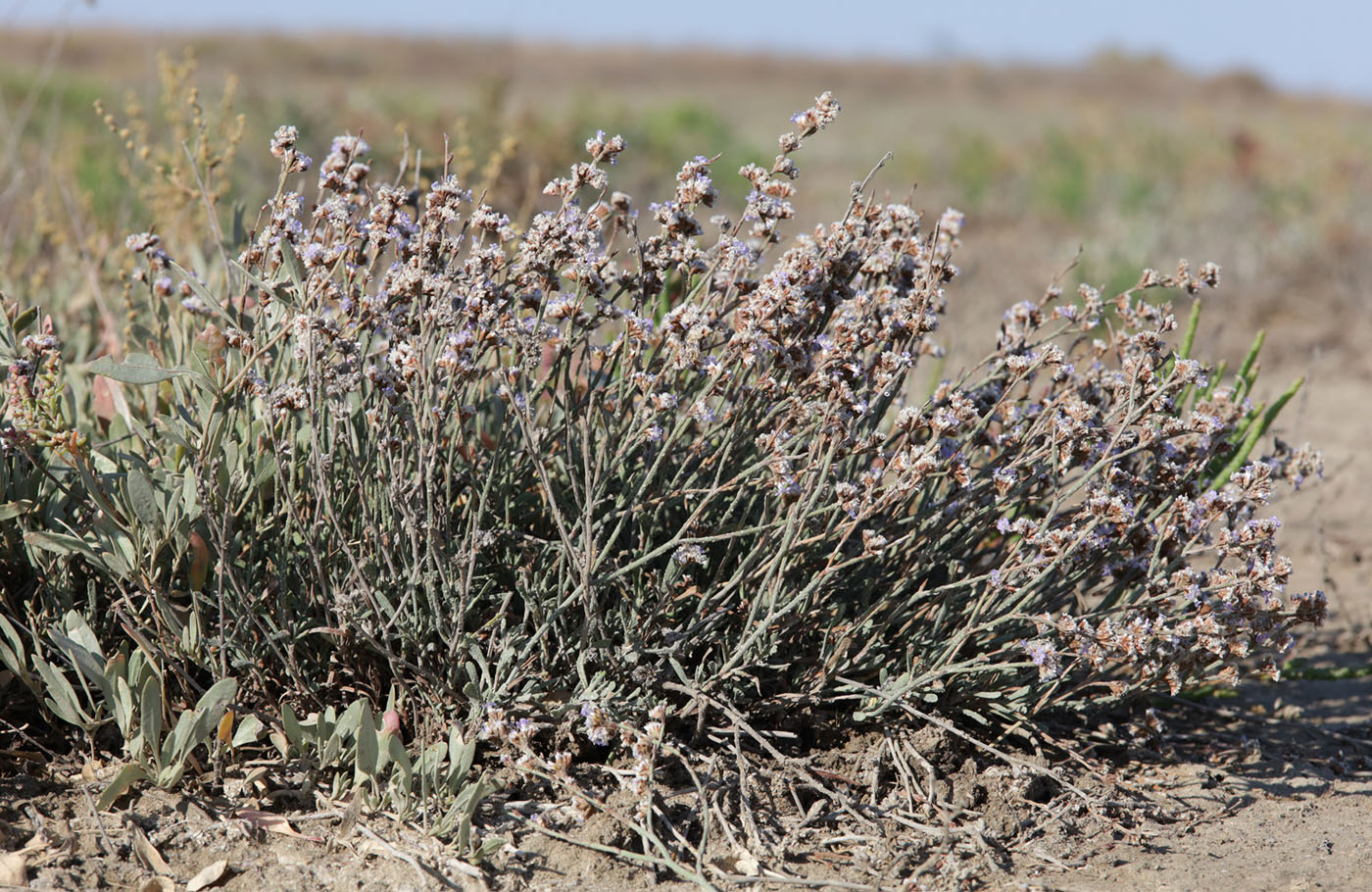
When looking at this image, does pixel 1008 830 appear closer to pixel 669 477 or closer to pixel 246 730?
pixel 669 477

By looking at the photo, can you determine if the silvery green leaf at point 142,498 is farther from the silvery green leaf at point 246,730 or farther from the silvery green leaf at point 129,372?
the silvery green leaf at point 246,730

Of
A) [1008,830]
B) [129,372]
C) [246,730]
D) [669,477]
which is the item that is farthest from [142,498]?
[1008,830]

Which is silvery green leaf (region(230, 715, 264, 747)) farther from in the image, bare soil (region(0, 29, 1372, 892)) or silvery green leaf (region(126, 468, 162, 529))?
silvery green leaf (region(126, 468, 162, 529))

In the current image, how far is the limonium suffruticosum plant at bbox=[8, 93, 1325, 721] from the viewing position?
2.03 metres

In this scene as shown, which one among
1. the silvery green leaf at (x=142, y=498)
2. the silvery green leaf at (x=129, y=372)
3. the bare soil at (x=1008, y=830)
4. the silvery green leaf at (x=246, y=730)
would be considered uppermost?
the silvery green leaf at (x=129, y=372)

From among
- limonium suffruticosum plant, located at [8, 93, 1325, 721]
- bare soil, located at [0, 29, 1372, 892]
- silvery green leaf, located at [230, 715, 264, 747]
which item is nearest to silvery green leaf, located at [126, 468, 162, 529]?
limonium suffruticosum plant, located at [8, 93, 1325, 721]

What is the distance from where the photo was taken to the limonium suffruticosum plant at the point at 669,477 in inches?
79.8

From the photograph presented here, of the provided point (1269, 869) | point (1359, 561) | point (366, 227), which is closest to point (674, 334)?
point (366, 227)

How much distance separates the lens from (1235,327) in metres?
7.34

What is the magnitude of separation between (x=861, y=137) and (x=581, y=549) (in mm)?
19170

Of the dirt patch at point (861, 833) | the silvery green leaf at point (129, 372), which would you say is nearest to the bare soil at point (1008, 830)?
the dirt patch at point (861, 833)

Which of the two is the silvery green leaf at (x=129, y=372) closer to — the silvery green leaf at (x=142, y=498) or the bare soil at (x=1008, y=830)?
the silvery green leaf at (x=142, y=498)

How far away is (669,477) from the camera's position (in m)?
2.41

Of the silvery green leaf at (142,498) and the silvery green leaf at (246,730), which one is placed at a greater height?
the silvery green leaf at (142,498)
